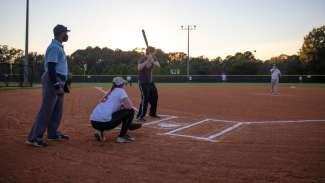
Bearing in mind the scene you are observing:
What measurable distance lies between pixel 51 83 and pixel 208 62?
74714 millimetres

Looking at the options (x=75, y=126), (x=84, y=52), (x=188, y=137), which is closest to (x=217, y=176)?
(x=188, y=137)

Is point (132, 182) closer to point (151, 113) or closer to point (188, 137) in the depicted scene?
point (188, 137)

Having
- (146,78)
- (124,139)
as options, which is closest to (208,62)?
(146,78)

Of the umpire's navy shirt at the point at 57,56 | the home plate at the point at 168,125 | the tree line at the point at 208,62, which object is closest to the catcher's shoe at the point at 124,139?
the umpire's navy shirt at the point at 57,56

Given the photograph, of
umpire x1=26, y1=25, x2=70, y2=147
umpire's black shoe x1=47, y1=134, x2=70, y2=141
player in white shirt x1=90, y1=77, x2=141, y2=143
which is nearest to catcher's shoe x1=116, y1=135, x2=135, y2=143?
player in white shirt x1=90, y1=77, x2=141, y2=143

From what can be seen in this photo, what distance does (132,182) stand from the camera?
446cm

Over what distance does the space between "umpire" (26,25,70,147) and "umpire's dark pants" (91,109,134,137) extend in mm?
805

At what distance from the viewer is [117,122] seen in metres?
6.70

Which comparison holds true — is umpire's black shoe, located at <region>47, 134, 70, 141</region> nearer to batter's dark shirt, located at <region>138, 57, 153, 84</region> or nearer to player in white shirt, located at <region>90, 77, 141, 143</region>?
player in white shirt, located at <region>90, 77, 141, 143</region>

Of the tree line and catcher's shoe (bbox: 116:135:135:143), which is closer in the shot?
catcher's shoe (bbox: 116:135:135:143)

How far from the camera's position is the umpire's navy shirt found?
6398 mm

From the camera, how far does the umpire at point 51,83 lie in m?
6.32

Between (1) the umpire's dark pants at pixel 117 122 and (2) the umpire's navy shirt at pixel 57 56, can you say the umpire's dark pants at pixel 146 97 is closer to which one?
(1) the umpire's dark pants at pixel 117 122

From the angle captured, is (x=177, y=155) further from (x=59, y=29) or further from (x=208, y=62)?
(x=208, y=62)
